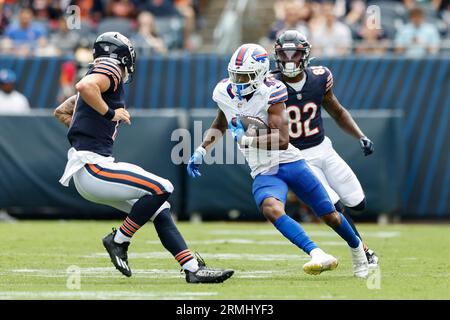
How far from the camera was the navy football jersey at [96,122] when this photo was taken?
6988 millimetres

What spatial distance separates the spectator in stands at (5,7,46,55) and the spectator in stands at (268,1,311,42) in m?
3.54

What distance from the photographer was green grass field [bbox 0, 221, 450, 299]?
6375 millimetres

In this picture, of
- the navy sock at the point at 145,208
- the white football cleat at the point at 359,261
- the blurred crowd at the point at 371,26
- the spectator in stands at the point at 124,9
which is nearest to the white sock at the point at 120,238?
the navy sock at the point at 145,208

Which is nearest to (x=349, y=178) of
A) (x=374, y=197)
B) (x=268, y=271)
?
(x=268, y=271)

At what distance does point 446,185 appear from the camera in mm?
13805

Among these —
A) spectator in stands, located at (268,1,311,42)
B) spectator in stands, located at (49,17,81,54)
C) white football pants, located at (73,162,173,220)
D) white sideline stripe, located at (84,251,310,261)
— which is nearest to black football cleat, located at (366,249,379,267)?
white sideline stripe, located at (84,251,310,261)

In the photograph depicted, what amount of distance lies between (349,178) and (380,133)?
549cm

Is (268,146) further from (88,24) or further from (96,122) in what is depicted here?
(88,24)

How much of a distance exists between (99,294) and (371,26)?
9232 mm

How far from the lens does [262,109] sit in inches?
288

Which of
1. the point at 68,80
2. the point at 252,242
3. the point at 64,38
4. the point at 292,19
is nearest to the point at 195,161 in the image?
the point at 252,242

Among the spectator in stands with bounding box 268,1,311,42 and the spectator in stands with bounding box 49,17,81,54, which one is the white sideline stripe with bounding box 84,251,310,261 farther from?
the spectator in stands with bounding box 49,17,81,54

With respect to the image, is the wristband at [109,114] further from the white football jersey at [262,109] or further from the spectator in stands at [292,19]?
the spectator in stands at [292,19]
